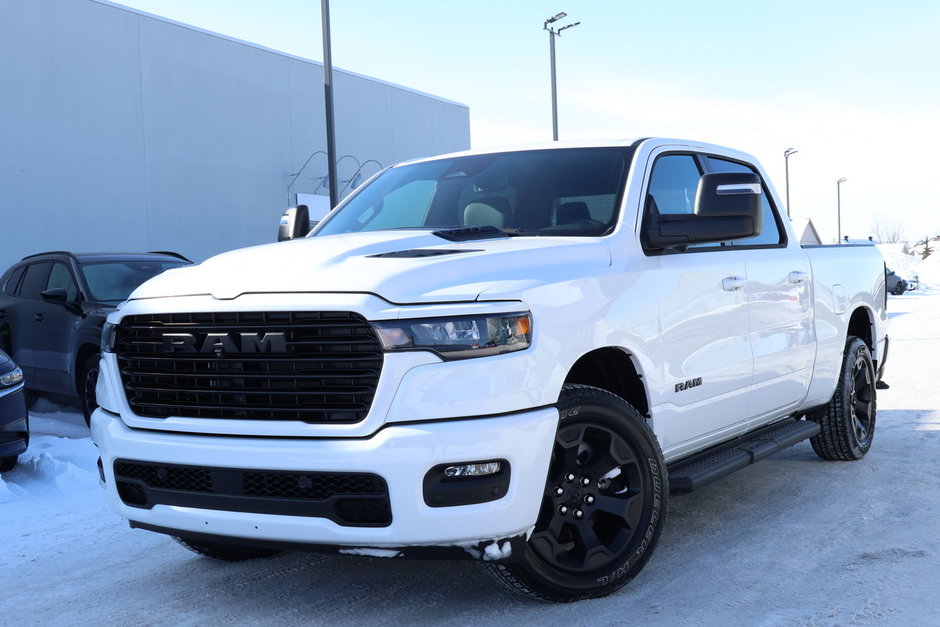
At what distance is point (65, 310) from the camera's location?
8562 millimetres

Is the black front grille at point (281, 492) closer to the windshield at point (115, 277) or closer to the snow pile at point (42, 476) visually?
the snow pile at point (42, 476)

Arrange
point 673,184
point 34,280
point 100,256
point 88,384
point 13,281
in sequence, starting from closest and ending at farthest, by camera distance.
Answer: point 673,184, point 88,384, point 100,256, point 34,280, point 13,281

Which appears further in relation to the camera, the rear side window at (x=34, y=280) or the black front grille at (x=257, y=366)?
the rear side window at (x=34, y=280)

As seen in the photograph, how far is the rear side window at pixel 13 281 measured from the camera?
9.73 meters

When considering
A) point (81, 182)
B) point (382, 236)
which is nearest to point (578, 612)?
point (382, 236)

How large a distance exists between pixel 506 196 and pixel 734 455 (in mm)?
1683

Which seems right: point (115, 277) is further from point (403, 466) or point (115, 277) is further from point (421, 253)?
point (403, 466)

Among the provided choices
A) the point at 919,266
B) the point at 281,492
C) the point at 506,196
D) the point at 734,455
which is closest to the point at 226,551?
the point at 281,492

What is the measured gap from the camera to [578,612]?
11.4 ft

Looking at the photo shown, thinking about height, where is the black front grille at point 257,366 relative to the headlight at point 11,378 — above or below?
above

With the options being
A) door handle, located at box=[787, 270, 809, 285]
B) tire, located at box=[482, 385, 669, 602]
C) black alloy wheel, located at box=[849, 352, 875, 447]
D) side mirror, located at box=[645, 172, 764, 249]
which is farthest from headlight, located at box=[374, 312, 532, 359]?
black alloy wheel, located at box=[849, 352, 875, 447]

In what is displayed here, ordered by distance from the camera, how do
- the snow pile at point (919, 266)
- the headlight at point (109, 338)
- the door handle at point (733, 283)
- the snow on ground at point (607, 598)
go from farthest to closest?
the snow pile at point (919, 266) < the door handle at point (733, 283) < the headlight at point (109, 338) < the snow on ground at point (607, 598)

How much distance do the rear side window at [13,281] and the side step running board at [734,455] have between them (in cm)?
791

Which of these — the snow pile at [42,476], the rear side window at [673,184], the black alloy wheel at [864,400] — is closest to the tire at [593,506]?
the rear side window at [673,184]
